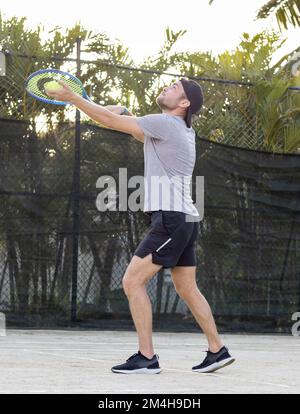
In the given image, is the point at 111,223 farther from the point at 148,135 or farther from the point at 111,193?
the point at 148,135

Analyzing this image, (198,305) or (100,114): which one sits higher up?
(100,114)

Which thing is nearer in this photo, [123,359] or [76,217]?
[123,359]

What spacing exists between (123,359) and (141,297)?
4.30 feet

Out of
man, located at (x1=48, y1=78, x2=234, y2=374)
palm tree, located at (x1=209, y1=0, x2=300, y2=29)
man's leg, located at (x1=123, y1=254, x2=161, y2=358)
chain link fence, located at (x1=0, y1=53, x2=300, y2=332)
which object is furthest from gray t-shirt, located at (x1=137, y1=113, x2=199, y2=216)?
palm tree, located at (x1=209, y1=0, x2=300, y2=29)

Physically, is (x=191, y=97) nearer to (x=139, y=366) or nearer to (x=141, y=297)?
(x=141, y=297)

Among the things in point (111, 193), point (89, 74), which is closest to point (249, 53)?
point (89, 74)

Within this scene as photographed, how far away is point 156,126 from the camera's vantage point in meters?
7.09

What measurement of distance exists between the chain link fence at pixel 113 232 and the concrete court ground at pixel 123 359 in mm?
291

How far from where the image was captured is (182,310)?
1129 cm

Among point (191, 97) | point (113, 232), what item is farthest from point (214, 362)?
point (113, 232)

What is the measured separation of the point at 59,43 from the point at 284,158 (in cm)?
280

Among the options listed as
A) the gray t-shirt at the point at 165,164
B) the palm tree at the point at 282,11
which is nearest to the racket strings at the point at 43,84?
A: the gray t-shirt at the point at 165,164

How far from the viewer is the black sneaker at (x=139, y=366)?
22.6 ft

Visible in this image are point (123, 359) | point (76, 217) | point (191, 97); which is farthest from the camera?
point (76, 217)
